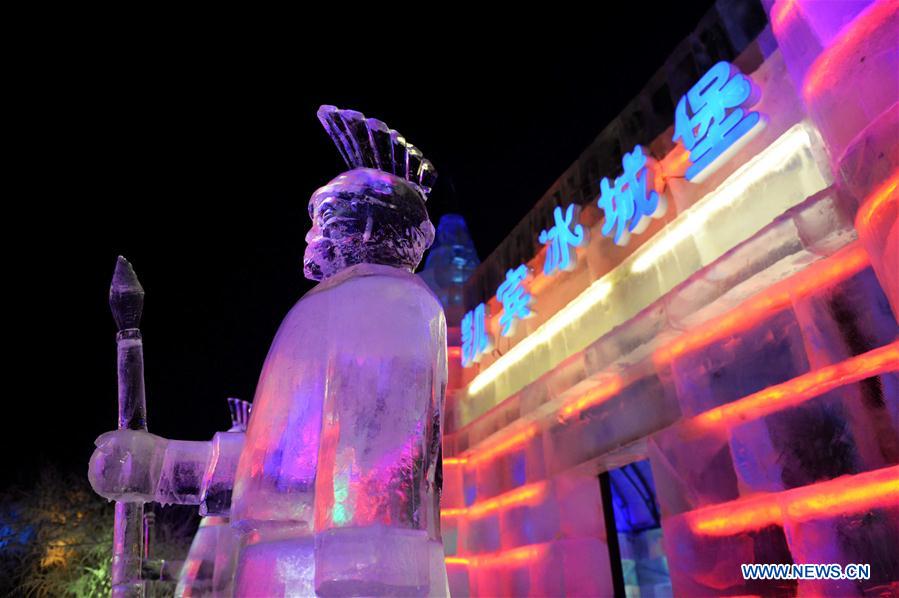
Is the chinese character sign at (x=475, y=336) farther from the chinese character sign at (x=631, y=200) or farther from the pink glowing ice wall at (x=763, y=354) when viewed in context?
the chinese character sign at (x=631, y=200)

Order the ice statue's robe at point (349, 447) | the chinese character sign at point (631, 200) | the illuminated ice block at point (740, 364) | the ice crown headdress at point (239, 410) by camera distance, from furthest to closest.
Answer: the ice crown headdress at point (239, 410)
the chinese character sign at point (631, 200)
the illuminated ice block at point (740, 364)
the ice statue's robe at point (349, 447)

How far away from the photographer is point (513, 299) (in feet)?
25.1

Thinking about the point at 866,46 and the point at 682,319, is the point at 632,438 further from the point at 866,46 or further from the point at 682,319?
the point at 866,46

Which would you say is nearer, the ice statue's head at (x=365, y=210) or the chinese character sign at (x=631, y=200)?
the ice statue's head at (x=365, y=210)

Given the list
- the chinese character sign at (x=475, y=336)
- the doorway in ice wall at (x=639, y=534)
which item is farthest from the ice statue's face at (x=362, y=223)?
the doorway in ice wall at (x=639, y=534)

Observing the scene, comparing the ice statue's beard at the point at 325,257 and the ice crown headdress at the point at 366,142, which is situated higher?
the ice crown headdress at the point at 366,142

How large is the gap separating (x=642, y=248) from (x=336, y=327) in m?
4.35

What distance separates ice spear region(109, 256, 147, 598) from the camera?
1726 mm

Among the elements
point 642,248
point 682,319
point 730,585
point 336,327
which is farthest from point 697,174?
point 336,327

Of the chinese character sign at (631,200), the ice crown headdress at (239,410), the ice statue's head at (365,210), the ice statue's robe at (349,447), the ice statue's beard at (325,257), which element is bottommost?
the ice statue's robe at (349,447)

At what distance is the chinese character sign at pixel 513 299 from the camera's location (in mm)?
7359

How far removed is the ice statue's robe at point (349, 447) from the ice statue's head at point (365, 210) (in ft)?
0.37

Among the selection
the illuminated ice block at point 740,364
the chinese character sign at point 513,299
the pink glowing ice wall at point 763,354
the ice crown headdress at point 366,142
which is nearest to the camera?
the ice crown headdress at point 366,142

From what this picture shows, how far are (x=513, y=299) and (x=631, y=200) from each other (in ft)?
7.87
